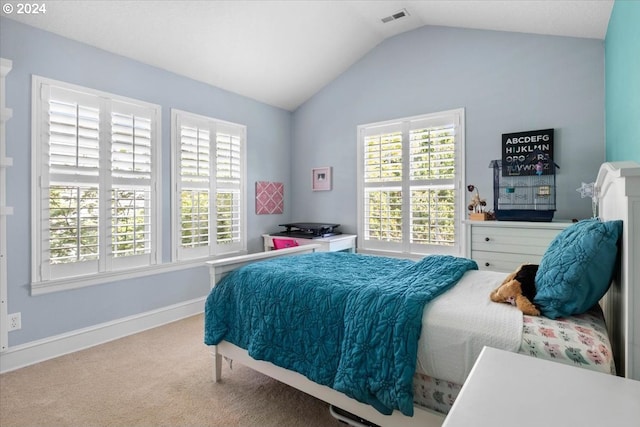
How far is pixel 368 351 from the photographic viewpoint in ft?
4.73

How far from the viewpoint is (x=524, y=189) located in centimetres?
284

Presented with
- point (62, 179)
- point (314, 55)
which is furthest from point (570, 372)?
point (314, 55)

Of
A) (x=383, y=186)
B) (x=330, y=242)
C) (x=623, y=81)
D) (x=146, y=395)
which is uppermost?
(x=623, y=81)

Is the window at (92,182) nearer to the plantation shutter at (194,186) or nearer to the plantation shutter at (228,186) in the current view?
the plantation shutter at (194,186)

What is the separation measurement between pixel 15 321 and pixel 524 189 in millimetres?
3977

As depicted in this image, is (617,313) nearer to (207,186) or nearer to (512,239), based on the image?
(512,239)

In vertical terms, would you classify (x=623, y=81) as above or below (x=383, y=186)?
above

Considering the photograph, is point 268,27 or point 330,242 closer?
point 268,27

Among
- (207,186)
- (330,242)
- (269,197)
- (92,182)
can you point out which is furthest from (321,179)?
(92,182)

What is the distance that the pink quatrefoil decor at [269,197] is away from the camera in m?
4.19

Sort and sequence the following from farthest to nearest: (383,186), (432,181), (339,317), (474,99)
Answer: (383,186)
(432,181)
(474,99)
(339,317)

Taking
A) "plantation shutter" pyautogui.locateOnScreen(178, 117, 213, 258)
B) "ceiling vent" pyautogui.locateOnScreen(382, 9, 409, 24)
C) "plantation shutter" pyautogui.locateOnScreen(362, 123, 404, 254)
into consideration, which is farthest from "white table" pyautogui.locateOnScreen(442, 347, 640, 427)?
"ceiling vent" pyautogui.locateOnScreen(382, 9, 409, 24)

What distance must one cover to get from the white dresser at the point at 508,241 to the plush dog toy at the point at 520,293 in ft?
3.61

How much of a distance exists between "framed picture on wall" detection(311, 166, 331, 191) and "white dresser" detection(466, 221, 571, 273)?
1877 millimetres
